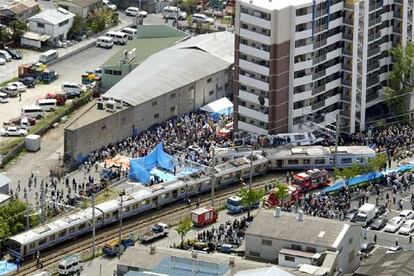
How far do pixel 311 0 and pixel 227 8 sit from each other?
24.9 metres

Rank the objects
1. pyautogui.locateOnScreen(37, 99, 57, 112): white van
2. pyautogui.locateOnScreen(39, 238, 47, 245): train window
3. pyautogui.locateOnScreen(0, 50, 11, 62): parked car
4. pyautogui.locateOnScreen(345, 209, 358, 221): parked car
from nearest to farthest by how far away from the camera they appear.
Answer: pyautogui.locateOnScreen(39, 238, 47, 245): train window < pyautogui.locateOnScreen(345, 209, 358, 221): parked car < pyautogui.locateOnScreen(37, 99, 57, 112): white van < pyautogui.locateOnScreen(0, 50, 11, 62): parked car

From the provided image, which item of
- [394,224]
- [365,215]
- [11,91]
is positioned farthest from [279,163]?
[11,91]

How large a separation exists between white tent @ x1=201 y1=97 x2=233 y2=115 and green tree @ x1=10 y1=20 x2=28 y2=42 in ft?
52.6

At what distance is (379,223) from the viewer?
206 feet

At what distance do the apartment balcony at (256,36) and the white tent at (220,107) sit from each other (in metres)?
6.15

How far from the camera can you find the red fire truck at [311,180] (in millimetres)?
66438

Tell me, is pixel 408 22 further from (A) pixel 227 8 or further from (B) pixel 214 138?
(A) pixel 227 8

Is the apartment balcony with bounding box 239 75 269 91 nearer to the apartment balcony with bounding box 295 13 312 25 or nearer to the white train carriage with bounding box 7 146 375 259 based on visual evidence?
the white train carriage with bounding box 7 146 375 259

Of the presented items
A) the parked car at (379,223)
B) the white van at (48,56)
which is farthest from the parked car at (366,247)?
A: the white van at (48,56)

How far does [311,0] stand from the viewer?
232ft

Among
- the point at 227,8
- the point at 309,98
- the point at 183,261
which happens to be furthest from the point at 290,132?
the point at 227,8

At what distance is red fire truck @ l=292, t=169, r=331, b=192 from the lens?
6644 cm

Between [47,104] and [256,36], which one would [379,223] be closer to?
[256,36]

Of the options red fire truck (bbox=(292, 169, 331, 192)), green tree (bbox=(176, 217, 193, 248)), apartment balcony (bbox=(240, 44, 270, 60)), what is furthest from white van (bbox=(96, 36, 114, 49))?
green tree (bbox=(176, 217, 193, 248))
